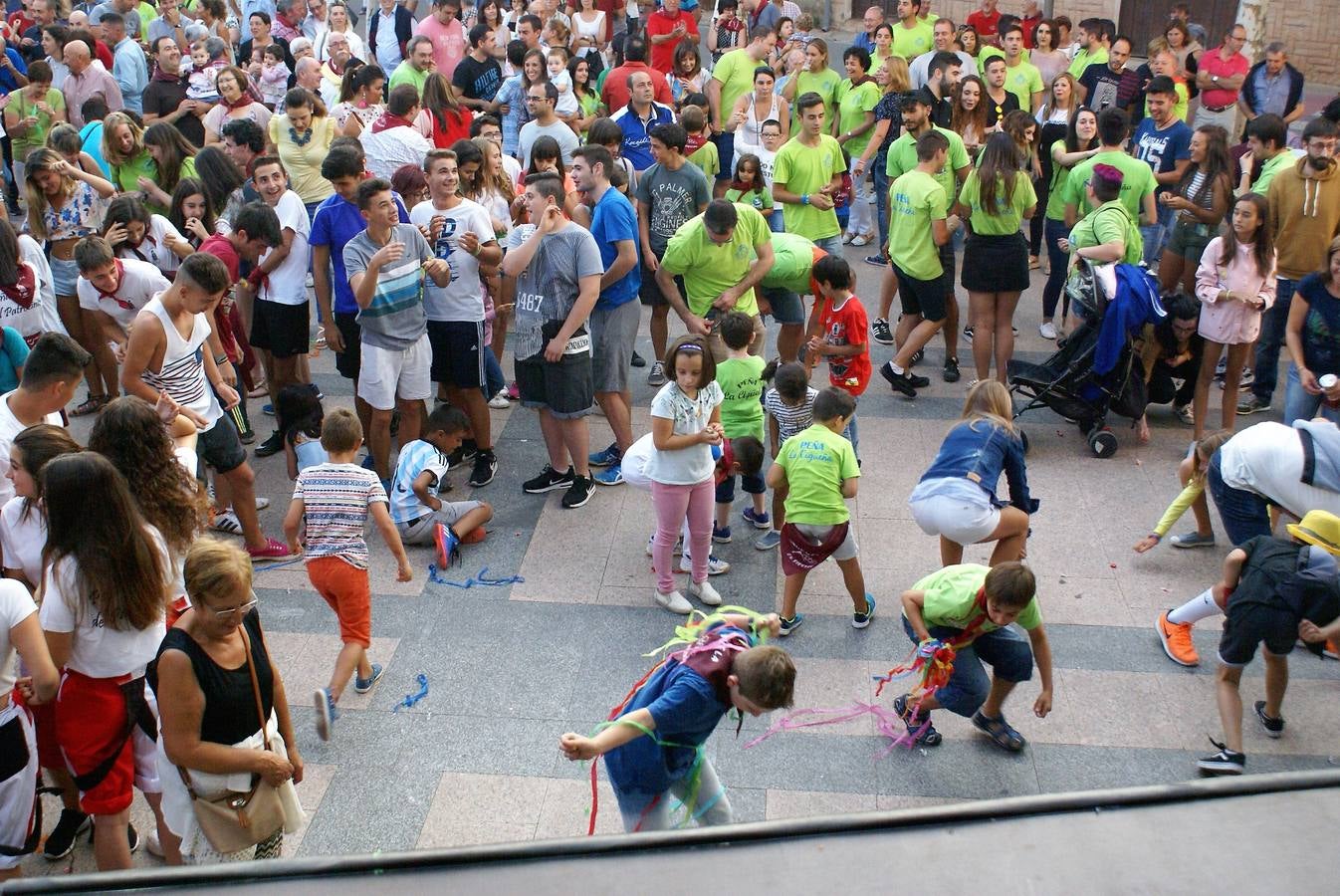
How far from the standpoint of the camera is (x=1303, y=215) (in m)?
7.75

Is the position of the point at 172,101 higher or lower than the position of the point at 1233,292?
higher

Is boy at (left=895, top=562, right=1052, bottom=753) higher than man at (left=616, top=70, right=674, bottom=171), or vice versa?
man at (left=616, top=70, right=674, bottom=171)

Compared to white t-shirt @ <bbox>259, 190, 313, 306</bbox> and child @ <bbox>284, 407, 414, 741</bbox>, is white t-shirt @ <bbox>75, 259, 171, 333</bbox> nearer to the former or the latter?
white t-shirt @ <bbox>259, 190, 313, 306</bbox>

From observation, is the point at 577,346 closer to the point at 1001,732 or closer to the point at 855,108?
the point at 1001,732

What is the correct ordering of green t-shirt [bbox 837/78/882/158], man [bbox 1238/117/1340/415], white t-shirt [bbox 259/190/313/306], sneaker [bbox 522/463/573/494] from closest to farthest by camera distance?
sneaker [bbox 522/463/573/494] → white t-shirt [bbox 259/190/313/306] → man [bbox 1238/117/1340/415] → green t-shirt [bbox 837/78/882/158]

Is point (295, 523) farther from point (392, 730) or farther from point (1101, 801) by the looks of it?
point (1101, 801)

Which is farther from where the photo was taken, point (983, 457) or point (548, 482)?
point (548, 482)

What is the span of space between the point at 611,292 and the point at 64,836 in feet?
12.8

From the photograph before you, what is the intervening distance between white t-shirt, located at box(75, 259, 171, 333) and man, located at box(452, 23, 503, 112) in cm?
514

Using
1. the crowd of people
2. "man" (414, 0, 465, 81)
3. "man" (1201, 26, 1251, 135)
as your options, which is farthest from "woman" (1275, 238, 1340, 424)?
"man" (414, 0, 465, 81)

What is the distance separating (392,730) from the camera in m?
5.21

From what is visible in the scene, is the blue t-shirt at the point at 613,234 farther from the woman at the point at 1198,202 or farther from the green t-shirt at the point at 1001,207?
the woman at the point at 1198,202

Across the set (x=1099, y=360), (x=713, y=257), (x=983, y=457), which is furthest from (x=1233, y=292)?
(x=713, y=257)

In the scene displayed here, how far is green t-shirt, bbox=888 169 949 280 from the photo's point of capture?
7.97 m
